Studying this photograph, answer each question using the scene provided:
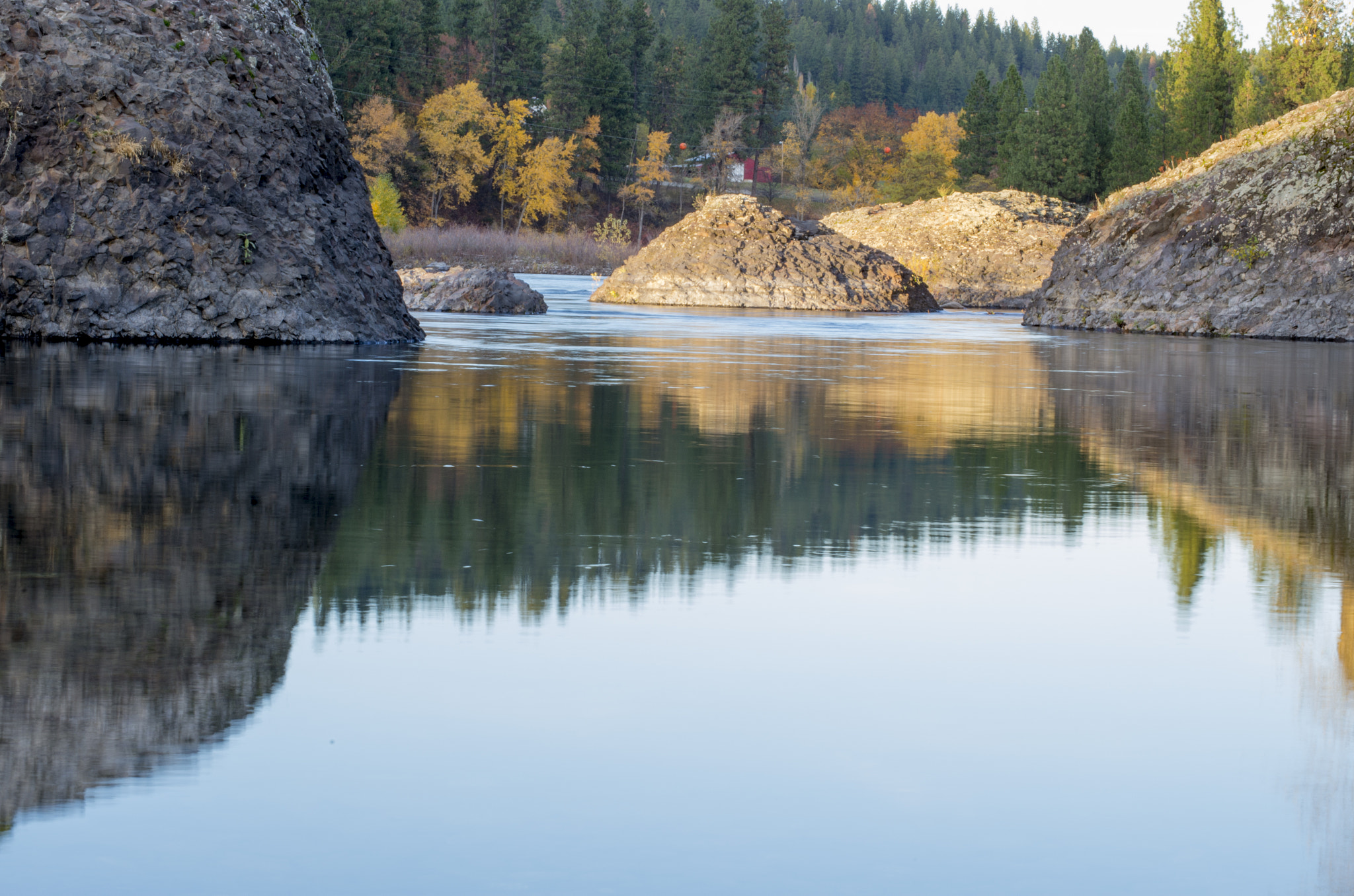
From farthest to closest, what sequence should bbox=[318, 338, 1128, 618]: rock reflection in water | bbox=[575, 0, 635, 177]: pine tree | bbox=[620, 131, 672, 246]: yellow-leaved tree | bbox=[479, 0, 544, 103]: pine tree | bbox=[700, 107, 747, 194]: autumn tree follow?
bbox=[700, 107, 747, 194]: autumn tree, bbox=[620, 131, 672, 246]: yellow-leaved tree, bbox=[479, 0, 544, 103]: pine tree, bbox=[575, 0, 635, 177]: pine tree, bbox=[318, 338, 1128, 618]: rock reflection in water

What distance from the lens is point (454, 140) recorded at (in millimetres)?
100500

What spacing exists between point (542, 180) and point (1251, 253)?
277 ft

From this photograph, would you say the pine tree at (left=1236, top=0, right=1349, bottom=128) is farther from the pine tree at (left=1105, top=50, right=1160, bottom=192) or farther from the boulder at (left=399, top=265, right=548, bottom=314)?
the boulder at (left=399, top=265, right=548, bottom=314)

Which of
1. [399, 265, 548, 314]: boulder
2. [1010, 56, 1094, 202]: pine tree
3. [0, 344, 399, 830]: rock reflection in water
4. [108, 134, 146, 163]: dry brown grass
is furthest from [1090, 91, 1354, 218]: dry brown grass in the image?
[1010, 56, 1094, 202]: pine tree

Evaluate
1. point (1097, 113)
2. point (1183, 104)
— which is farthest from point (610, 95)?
point (1183, 104)

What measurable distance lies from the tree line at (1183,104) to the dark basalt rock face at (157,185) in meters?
43.4

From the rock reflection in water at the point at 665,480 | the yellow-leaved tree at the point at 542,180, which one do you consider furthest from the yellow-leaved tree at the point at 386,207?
the rock reflection in water at the point at 665,480

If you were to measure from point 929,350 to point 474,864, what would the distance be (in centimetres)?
1573

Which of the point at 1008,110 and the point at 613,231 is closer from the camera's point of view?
the point at 1008,110

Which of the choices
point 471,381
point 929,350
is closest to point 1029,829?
point 471,381

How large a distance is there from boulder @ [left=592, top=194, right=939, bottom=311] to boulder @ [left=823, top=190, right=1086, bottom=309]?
6.61 metres

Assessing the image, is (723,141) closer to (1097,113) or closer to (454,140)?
(454,140)

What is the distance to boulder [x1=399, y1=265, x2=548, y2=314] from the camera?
2747 centimetres

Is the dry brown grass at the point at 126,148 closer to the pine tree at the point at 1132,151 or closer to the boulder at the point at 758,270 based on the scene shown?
the boulder at the point at 758,270
